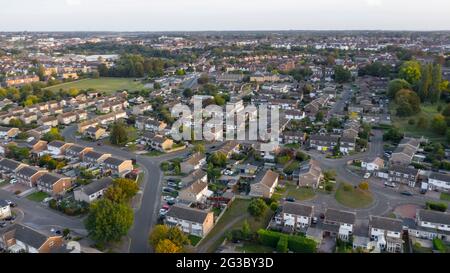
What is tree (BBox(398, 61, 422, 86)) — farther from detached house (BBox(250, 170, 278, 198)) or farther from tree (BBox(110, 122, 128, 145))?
tree (BBox(110, 122, 128, 145))

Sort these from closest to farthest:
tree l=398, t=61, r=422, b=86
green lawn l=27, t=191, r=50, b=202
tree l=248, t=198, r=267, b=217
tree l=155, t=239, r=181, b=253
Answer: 1. tree l=155, t=239, r=181, b=253
2. tree l=248, t=198, r=267, b=217
3. green lawn l=27, t=191, r=50, b=202
4. tree l=398, t=61, r=422, b=86

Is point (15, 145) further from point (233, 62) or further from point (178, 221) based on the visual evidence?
point (233, 62)

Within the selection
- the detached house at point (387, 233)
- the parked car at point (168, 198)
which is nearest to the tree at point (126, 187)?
the parked car at point (168, 198)

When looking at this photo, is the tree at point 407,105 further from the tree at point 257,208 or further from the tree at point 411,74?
the tree at point 257,208

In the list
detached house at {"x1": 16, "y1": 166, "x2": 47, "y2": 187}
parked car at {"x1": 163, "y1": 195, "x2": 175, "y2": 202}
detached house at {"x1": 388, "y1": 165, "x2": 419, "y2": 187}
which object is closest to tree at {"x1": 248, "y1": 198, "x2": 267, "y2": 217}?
parked car at {"x1": 163, "y1": 195, "x2": 175, "y2": 202}

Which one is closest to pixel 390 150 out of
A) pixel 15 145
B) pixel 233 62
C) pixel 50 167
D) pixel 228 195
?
pixel 228 195

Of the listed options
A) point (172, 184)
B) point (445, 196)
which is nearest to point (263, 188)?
point (172, 184)
